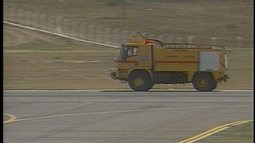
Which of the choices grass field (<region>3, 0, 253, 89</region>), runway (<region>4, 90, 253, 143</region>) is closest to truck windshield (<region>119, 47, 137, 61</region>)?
grass field (<region>3, 0, 253, 89</region>)

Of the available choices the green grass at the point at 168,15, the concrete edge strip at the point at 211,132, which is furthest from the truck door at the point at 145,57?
the green grass at the point at 168,15

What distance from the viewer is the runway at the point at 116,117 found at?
591 inches

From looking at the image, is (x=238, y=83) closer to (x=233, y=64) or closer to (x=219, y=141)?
(x=233, y=64)

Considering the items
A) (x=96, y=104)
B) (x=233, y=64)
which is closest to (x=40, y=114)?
(x=96, y=104)

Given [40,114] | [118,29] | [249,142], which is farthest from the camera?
[118,29]

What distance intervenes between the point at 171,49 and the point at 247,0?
4654 cm

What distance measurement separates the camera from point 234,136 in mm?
14148

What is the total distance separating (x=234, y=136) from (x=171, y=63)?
20.3 meters

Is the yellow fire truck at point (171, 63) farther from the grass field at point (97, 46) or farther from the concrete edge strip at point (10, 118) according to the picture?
the concrete edge strip at point (10, 118)

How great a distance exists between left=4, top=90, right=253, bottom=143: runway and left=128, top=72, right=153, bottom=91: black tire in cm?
524

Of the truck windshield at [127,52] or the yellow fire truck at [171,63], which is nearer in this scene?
the yellow fire truck at [171,63]

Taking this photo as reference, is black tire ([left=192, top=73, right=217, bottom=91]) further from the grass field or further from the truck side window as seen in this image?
the grass field

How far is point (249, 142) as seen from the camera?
43.0 ft

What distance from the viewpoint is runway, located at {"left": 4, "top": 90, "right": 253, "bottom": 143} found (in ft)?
49.3
